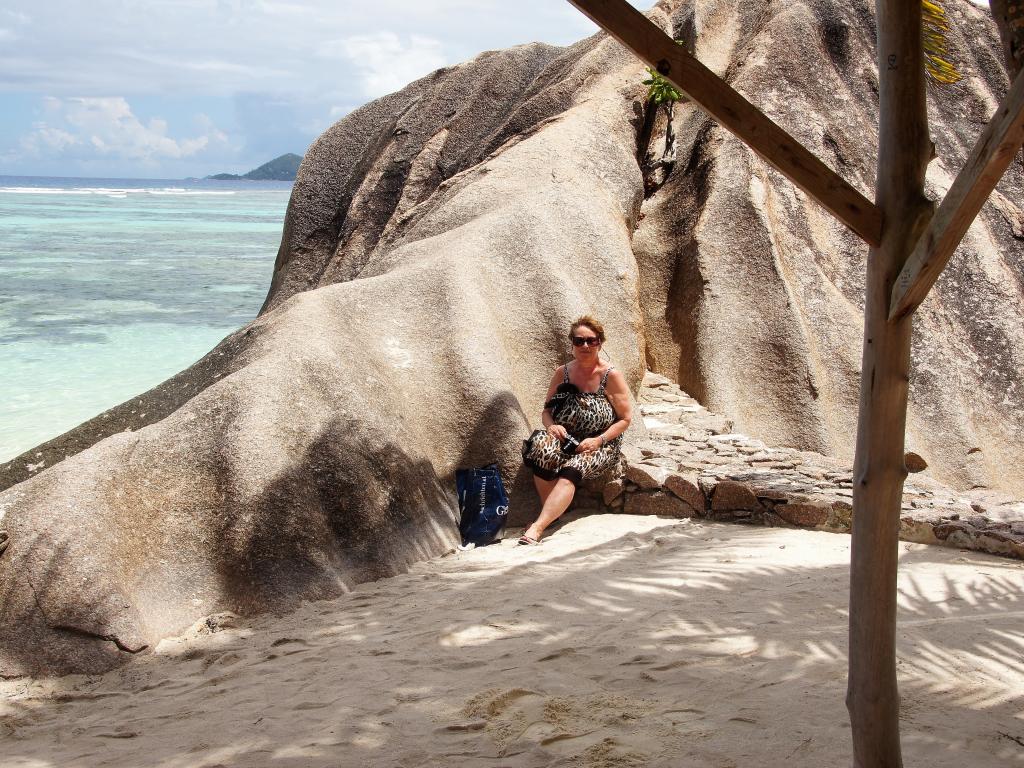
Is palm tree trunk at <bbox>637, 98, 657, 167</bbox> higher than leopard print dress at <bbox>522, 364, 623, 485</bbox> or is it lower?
higher

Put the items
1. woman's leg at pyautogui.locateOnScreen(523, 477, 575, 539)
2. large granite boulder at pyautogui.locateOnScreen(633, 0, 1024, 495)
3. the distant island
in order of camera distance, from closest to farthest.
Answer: woman's leg at pyautogui.locateOnScreen(523, 477, 575, 539), large granite boulder at pyautogui.locateOnScreen(633, 0, 1024, 495), the distant island

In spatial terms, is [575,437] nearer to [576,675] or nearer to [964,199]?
[576,675]

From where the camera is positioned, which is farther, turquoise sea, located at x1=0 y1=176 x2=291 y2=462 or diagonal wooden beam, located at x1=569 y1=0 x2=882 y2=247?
turquoise sea, located at x1=0 y1=176 x2=291 y2=462

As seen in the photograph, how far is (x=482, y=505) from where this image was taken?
641 centimetres

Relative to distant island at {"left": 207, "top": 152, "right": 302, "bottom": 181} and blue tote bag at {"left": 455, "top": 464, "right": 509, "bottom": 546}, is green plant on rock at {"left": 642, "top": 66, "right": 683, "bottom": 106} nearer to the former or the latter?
blue tote bag at {"left": 455, "top": 464, "right": 509, "bottom": 546}

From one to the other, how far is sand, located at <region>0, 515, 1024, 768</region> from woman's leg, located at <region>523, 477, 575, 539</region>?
2.41ft

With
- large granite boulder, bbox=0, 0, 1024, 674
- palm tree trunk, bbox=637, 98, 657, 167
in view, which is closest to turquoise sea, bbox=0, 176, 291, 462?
large granite boulder, bbox=0, 0, 1024, 674

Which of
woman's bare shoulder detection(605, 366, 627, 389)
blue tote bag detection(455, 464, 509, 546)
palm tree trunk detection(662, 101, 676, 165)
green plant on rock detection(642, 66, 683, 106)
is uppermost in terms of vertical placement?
green plant on rock detection(642, 66, 683, 106)

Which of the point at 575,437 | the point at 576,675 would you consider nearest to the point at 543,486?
the point at 575,437

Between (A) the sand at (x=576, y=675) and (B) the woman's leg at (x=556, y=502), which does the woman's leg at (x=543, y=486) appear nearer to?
(B) the woman's leg at (x=556, y=502)

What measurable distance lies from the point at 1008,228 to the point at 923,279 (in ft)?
32.0

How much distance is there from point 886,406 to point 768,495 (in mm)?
3333

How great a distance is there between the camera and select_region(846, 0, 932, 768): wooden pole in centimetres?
276

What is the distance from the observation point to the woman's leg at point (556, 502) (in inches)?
250
